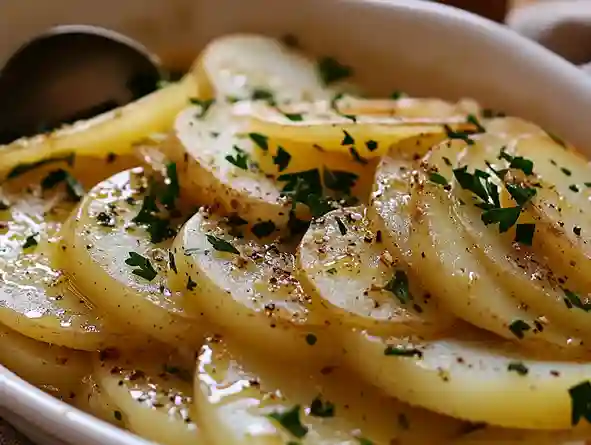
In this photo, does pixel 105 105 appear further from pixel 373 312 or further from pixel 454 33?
pixel 373 312

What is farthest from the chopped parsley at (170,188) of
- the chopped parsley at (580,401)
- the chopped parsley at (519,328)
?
the chopped parsley at (580,401)

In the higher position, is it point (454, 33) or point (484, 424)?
point (454, 33)

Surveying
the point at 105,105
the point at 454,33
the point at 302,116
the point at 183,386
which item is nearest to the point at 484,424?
the point at 183,386

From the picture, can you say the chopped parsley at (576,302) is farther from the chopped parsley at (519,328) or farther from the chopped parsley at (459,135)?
the chopped parsley at (459,135)

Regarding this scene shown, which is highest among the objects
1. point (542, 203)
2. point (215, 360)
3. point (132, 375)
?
point (542, 203)

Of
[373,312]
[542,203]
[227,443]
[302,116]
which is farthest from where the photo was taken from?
[302,116]

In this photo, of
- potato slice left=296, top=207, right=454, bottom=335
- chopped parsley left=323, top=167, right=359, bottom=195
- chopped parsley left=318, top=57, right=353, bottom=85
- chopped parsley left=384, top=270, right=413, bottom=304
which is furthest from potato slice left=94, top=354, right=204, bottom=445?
chopped parsley left=318, top=57, right=353, bottom=85

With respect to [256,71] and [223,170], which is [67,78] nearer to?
[256,71]

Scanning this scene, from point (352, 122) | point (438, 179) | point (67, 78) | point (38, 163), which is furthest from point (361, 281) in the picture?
point (67, 78)
